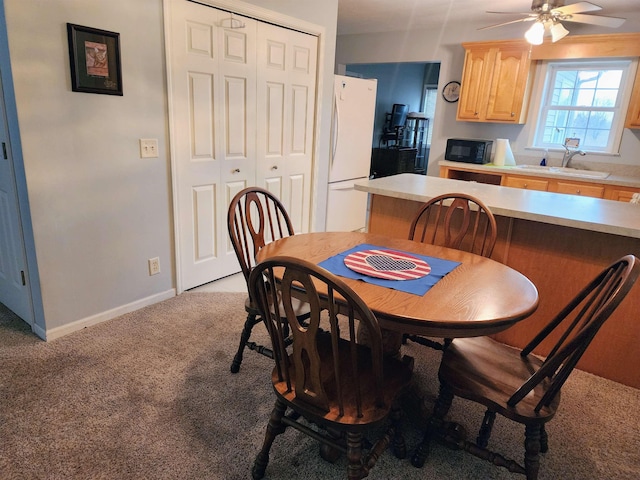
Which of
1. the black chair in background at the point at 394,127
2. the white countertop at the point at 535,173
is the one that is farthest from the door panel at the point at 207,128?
the black chair in background at the point at 394,127

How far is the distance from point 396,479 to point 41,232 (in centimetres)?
207

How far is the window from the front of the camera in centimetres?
→ 441

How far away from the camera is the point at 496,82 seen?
4.63 metres

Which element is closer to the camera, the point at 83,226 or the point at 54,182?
the point at 54,182

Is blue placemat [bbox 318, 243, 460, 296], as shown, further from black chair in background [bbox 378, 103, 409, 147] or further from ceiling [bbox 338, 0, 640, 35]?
black chair in background [bbox 378, 103, 409, 147]

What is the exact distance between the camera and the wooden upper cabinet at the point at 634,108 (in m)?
4.02

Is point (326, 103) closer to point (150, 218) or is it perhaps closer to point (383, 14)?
point (383, 14)

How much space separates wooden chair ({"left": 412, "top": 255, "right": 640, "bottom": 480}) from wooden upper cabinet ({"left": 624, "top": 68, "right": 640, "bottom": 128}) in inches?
139

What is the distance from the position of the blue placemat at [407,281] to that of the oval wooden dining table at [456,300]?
25mm

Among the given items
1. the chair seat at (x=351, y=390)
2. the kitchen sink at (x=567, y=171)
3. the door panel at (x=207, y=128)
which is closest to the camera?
the chair seat at (x=351, y=390)

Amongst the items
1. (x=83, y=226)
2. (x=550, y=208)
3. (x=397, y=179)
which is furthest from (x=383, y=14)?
(x=83, y=226)

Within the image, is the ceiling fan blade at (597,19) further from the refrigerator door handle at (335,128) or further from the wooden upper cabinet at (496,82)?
the refrigerator door handle at (335,128)

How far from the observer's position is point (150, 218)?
2721 mm

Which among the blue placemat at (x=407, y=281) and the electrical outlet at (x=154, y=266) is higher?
the blue placemat at (x=407, y=281)
